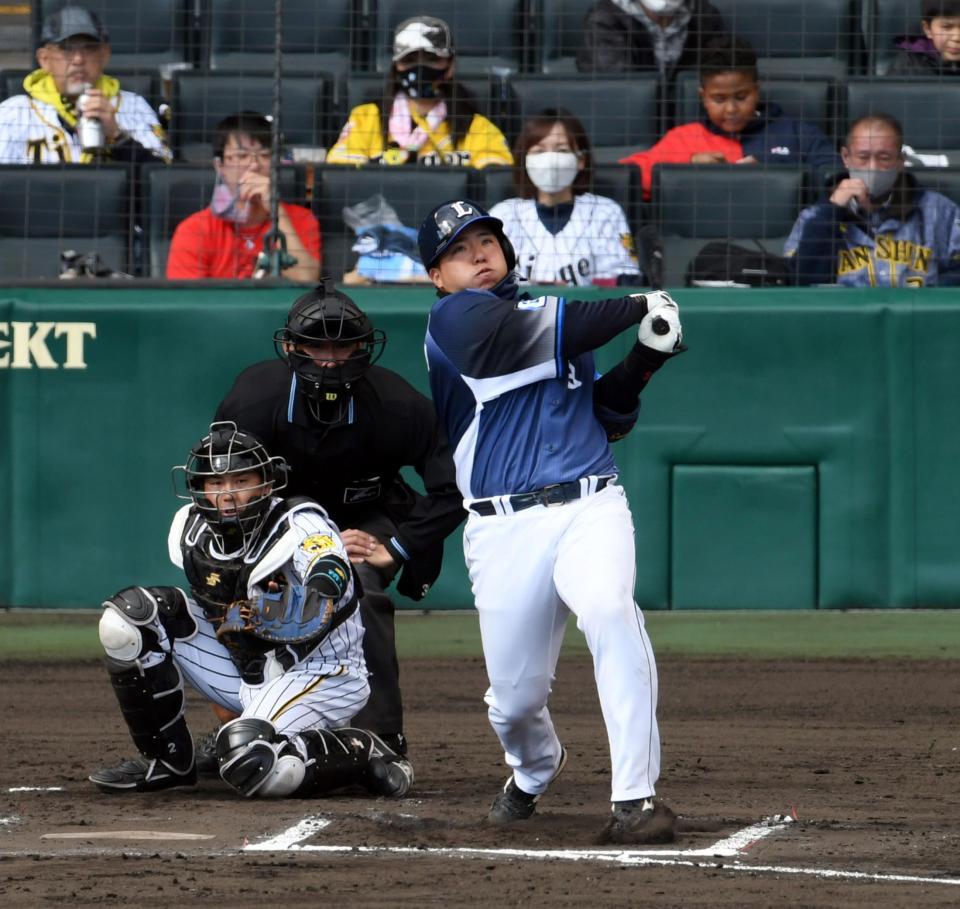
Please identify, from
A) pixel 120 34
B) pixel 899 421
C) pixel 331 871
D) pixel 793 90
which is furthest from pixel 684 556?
pixel 331 871

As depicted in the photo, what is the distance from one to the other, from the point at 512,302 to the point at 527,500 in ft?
1.66

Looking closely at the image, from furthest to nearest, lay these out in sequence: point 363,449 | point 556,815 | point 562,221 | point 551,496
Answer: point 562,221
point 363,449
point 556,815
point 551,496

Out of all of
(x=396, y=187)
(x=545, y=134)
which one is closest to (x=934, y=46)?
(x=545, y=134)

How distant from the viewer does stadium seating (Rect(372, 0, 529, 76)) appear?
982 cm

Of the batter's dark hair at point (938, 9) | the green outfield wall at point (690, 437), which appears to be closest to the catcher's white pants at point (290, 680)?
the green outfield wall at point (690, 437)

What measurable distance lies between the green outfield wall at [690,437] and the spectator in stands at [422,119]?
84 cm

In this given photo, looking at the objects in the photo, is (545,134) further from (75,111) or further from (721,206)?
(75,111)

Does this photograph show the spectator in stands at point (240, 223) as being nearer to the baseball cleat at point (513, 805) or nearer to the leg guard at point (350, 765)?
the leg guard at point (350, 765)

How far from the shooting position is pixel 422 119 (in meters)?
9.24

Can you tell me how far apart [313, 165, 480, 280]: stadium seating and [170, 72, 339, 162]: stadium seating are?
0.59 metres

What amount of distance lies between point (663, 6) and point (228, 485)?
5.22 meters

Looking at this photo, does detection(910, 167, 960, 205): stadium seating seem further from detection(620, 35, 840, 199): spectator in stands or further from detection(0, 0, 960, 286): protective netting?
detection(620, 35, 840, 199): spectator in stands

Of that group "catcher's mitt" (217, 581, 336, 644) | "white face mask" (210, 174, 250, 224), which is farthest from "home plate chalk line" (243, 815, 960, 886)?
"white face mask" (210, 174, 250, 224)

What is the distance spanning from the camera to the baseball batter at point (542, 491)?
14.4ft
